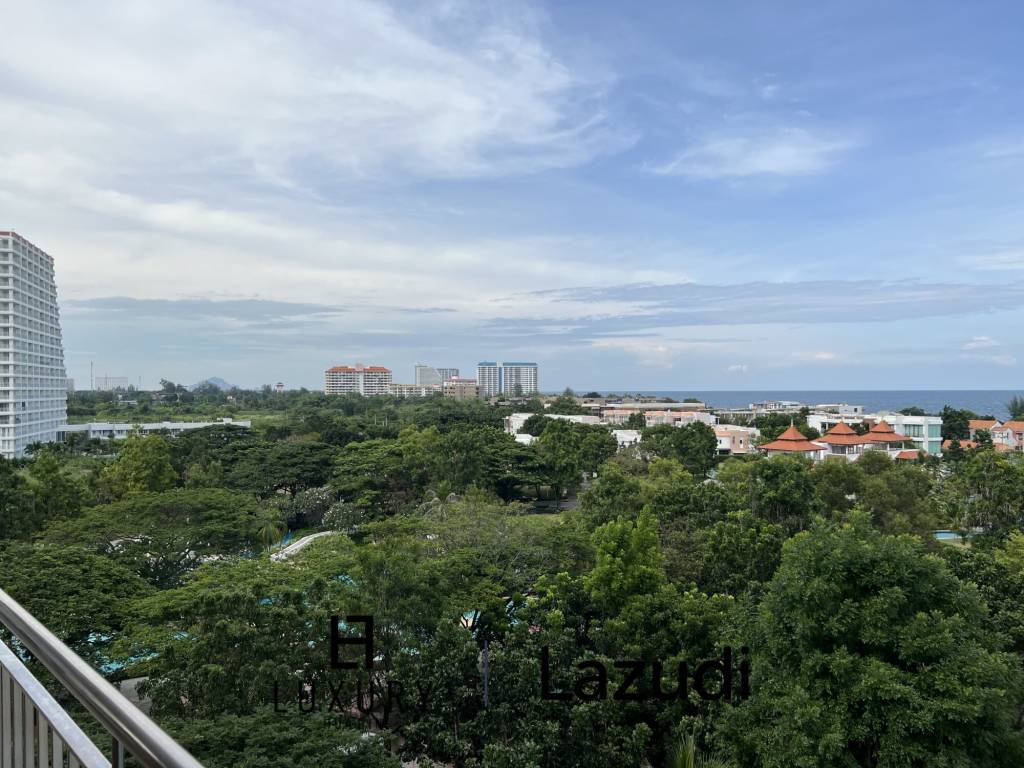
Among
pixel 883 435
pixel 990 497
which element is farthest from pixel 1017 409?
pixel 990 497

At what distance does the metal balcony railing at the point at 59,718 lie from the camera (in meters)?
1.05

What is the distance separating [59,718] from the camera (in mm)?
1352

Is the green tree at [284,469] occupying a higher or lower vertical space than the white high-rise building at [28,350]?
lower

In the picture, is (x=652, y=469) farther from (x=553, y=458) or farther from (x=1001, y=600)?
(x=1001, y=600)

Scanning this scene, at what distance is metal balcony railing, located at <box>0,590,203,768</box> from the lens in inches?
41.2

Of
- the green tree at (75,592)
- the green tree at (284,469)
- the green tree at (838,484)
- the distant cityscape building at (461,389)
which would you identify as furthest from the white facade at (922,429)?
the distant cityscape building at (461,389)

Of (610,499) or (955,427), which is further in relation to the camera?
(955,427)

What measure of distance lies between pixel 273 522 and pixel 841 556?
18.0 metres

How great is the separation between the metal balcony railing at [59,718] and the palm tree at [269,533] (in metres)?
17.9

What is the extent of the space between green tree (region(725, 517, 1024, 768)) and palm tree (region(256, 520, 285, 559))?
14625 millimetres

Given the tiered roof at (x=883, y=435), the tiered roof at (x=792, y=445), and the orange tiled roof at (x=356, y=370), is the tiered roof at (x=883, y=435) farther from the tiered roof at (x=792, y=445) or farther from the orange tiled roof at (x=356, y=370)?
the orange tiled roof at (x=356, y=370)

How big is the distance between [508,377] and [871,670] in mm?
125529

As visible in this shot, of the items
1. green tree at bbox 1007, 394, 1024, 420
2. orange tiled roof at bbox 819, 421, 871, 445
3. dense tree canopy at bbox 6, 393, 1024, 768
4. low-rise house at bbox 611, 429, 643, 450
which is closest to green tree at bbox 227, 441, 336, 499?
dense tree canopy at bbox 6, 393, 1024, 768

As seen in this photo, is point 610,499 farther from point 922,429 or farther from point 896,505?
point 922,429
